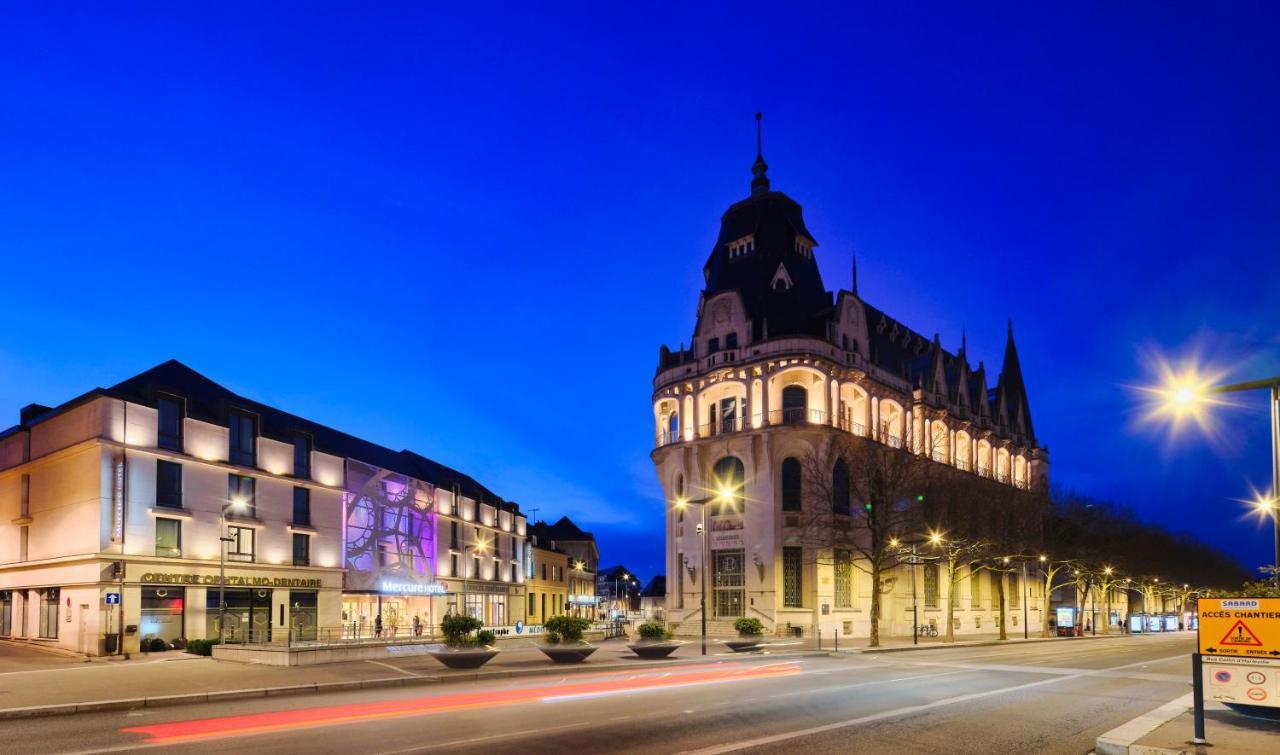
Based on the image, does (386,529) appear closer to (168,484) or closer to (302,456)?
(302,456)

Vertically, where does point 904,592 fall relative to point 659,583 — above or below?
above

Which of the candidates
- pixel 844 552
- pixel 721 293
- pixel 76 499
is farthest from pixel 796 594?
pixel 76 499

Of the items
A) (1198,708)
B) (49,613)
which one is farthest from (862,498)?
(49,613)

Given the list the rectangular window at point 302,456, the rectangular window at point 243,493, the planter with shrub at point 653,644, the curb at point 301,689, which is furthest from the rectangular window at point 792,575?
the rectangular window at point 243,493

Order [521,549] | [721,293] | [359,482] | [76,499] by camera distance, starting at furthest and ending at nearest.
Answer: [521,549]
[721,293]
[359,482]
[76,499]

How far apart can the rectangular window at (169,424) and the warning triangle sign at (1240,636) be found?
4348 centimetres

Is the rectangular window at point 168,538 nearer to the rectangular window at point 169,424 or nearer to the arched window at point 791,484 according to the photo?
the rectangular window at point 169,424

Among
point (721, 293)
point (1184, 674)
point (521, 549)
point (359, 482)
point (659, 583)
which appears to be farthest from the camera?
point (659, 583)

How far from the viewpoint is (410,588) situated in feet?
206

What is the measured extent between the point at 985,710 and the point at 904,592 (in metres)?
51.0

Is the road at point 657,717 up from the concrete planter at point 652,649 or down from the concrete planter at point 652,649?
up

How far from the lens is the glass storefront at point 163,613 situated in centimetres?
4044

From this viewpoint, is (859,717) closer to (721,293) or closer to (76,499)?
(76,499)

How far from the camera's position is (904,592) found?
66.3m
